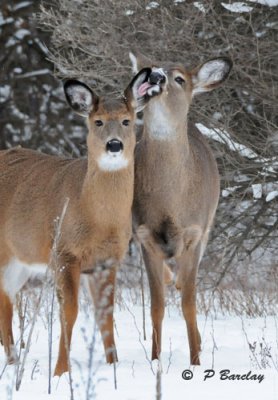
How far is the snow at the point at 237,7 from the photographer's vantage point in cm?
1132

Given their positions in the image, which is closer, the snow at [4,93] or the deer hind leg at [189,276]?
the deer hind leg at [189,276]

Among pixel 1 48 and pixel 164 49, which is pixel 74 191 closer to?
pixel 164 49

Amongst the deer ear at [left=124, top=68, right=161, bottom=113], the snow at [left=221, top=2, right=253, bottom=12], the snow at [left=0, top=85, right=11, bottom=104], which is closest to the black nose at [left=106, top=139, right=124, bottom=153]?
the deer ear at [left=124, top=68, right=161, bottom=113]

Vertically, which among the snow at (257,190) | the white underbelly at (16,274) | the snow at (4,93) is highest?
the white underbelly at (16,274)

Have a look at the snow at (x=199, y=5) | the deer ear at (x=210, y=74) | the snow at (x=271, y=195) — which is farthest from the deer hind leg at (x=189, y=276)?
the snow at (x=199, y=5)

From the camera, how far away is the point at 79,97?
7.17 m

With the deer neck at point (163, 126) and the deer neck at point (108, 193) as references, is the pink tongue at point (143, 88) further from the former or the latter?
the deer neck at point (108, 193)

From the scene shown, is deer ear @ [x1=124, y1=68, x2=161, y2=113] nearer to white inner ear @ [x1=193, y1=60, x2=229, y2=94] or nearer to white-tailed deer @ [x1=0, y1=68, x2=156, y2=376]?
white-tailed deer @ [x1=0, y1=68, x2=156, y2=376]

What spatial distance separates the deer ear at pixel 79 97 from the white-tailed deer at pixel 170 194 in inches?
15.3

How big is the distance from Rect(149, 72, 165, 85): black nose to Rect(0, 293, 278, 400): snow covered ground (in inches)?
64.9

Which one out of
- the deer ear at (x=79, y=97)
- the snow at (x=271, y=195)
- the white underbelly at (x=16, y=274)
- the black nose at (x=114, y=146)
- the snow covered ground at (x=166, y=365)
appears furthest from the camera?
the snow at (x=271, y=195)

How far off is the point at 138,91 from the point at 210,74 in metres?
1.34
